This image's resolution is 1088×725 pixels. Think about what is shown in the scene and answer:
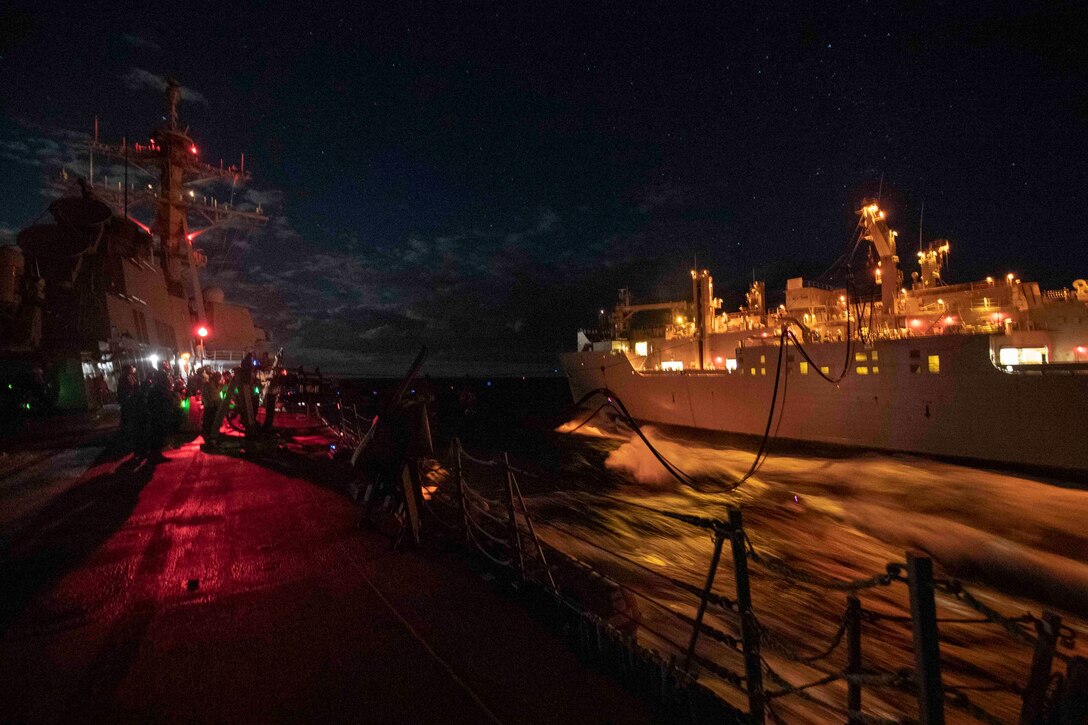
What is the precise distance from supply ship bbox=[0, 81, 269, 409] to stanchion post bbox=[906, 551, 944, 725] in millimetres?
23482

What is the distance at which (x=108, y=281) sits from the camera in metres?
21.0

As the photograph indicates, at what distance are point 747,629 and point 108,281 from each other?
92.8 feet

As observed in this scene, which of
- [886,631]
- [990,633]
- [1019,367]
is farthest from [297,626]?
[1019,367]

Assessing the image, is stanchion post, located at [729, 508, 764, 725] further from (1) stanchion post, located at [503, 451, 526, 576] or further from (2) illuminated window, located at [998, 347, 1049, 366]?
(2) illuminated window, located at [998, 347, 1049, 366]

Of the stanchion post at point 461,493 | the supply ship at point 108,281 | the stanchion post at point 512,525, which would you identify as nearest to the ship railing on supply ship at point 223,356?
Result: the supply ship at point 108,281

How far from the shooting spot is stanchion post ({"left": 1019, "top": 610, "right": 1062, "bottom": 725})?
2.00m

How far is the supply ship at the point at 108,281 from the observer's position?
55.5 feet

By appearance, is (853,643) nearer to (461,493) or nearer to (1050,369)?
(461,493)

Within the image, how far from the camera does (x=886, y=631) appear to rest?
663 cm

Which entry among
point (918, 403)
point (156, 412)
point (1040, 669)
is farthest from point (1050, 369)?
point (156, 412)

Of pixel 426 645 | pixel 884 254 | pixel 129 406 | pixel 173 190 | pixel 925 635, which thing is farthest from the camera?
pixel 173 190

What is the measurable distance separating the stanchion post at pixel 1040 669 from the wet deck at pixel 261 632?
182 centimetres

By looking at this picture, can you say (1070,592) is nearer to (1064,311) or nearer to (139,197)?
(1064,311)

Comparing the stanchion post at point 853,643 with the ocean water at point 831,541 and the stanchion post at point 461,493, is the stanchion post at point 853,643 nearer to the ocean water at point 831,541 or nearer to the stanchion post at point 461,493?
the ocean water at point 831,541
